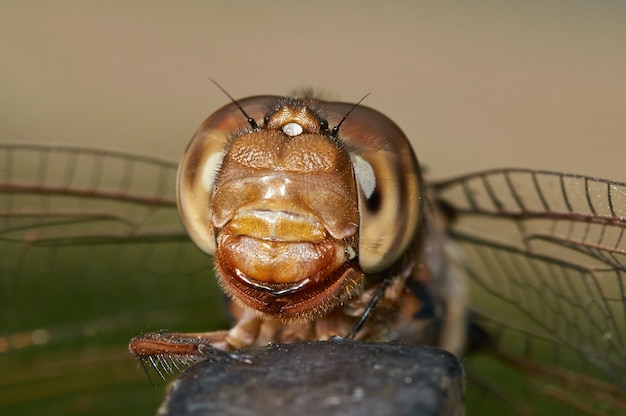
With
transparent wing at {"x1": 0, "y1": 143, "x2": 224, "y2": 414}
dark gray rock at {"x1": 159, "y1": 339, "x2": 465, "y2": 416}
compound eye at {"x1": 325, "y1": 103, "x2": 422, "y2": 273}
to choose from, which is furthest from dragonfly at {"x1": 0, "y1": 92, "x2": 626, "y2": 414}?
dark gray rock at {"x1": 159, "y1": 339, "x2": 465, "y2": 416}

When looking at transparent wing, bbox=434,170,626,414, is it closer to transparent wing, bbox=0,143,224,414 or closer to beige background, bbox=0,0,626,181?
transparent wing, bbox=0,143,224,414

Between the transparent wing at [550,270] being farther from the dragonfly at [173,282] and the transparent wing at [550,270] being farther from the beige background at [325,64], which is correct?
the beige background at [325,64]

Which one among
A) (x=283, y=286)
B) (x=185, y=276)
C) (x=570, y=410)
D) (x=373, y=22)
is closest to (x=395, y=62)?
(x=373, y=22)

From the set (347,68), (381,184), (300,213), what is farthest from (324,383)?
(347,68)

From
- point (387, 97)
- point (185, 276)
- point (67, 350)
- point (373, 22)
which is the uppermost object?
point (373, 22)

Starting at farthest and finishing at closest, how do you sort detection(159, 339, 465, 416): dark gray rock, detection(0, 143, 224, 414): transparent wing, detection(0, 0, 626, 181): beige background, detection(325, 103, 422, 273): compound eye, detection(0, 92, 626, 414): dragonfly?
detection(0, 0, 626, 181): beige background < detection(0, 143, 224, 414): transparent wing < detection(0, 92, 626, 414): dragonfly < detection(325, 103, 422, 273): compound eye < detection(159, 339, 465, 416): dark gray rock

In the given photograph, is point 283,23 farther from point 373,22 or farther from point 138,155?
point 138,155
